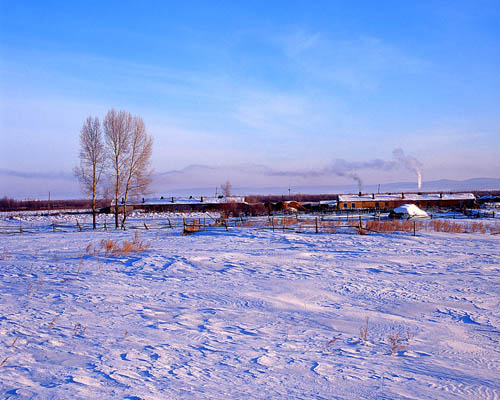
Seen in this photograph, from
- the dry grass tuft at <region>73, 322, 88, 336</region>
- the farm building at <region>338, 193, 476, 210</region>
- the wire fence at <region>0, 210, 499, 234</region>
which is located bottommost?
the wire fence at <region>0, 210, 499, 234</region>

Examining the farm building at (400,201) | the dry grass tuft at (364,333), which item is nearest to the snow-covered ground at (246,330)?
the dry grass tuft at (364,333)

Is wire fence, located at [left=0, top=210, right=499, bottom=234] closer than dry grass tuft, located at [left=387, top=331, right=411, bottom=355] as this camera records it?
No

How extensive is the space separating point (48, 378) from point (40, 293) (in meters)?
4.73

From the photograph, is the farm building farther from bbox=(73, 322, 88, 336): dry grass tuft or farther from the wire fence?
bbox=(73, 322, 88, 336): dry grass tuft

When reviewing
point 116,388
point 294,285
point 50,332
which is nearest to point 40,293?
point 50,332

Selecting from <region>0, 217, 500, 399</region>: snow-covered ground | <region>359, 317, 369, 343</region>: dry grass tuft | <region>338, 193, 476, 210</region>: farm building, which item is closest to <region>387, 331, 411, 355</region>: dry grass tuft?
<region>0, 217, 500, 399</region>: snow-covered ground

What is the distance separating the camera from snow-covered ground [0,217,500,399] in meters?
4.28

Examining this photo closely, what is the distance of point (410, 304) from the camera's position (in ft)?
25.9

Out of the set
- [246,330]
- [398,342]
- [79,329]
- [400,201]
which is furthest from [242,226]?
[400,201]

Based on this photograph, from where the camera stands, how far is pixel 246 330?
6.19 metres

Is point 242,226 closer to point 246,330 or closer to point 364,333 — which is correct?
point 246,330

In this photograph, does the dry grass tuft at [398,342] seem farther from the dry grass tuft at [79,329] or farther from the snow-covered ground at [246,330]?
the dry grass tuft at [79,329]

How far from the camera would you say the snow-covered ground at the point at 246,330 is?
14.0 ft

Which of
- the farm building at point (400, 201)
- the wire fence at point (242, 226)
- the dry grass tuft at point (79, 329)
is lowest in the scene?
the wire fence at point (242, 226)
